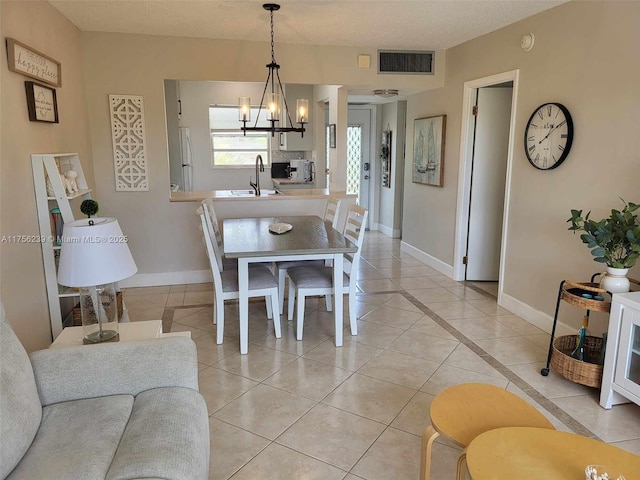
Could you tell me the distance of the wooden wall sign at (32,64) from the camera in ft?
8.73

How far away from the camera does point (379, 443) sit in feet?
7.41

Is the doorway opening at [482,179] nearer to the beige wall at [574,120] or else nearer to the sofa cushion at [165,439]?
the beige wall at [574,120]

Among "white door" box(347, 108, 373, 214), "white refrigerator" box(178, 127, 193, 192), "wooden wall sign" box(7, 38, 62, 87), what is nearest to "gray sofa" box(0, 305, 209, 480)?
"wooden wall sign" box(7, 38, 62, 87)

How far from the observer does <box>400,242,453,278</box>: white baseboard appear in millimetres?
5199

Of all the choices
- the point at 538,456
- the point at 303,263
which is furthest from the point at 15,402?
the point at 303,263

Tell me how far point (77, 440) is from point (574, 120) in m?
3.51

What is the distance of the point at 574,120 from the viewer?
327 cm

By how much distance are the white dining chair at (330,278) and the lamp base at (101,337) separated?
1.45 metres

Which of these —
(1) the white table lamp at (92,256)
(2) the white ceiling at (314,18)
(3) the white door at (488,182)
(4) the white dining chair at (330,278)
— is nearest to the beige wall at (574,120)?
(2) the white ceiling at (314,18)

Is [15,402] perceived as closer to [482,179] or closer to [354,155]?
[482,179]

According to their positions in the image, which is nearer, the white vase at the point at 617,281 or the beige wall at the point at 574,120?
the white vase at the point at 617,281

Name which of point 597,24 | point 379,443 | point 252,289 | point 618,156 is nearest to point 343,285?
point 252,289

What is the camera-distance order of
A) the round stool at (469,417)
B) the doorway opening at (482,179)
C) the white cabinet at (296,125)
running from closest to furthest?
the round stool at (469,417) → the doorway opening at (482,179) → the white cabinet at (296,125)

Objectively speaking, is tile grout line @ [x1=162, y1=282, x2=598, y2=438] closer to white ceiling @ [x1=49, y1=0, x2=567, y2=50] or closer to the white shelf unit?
the white shelf unit
